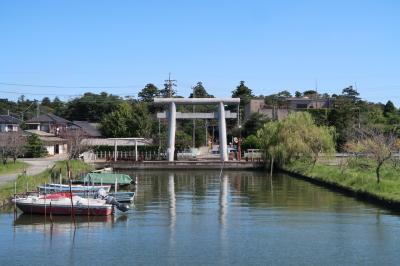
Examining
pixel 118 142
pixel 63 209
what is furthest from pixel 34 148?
pixel 63 209

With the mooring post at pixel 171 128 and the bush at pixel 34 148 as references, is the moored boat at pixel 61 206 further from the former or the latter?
the bush at pixel 34 148

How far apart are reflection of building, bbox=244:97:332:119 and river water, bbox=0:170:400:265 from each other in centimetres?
4923

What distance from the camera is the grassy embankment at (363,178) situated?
30.3 metres

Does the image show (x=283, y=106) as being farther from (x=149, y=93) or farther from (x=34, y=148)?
(x=34, y=148)

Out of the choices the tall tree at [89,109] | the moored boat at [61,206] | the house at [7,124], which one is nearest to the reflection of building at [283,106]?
the tall tree at [89,109]

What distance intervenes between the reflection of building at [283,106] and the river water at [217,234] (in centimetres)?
4923

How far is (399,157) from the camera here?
43406 millimetres

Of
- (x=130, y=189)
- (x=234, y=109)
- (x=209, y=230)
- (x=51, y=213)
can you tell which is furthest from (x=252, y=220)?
(x=234, y=109)

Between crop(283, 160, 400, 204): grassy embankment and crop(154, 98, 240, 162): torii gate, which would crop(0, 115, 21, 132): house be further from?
crop(283, 160, 400, 204): grassy embankment

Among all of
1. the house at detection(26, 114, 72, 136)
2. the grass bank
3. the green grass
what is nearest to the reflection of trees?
the grass bank

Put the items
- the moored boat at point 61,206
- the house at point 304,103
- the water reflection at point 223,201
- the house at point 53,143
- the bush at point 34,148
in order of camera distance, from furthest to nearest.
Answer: the house at point 304,103 → the house at point 53,143 → the bush at point 34,148 → the moored boat at point 61,206 → the water reflection at point 223,201

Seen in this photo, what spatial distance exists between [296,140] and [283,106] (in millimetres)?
42382

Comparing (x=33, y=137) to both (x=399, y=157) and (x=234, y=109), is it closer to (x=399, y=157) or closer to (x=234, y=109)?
(x=399, y=157)

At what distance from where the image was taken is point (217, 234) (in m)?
22.7
